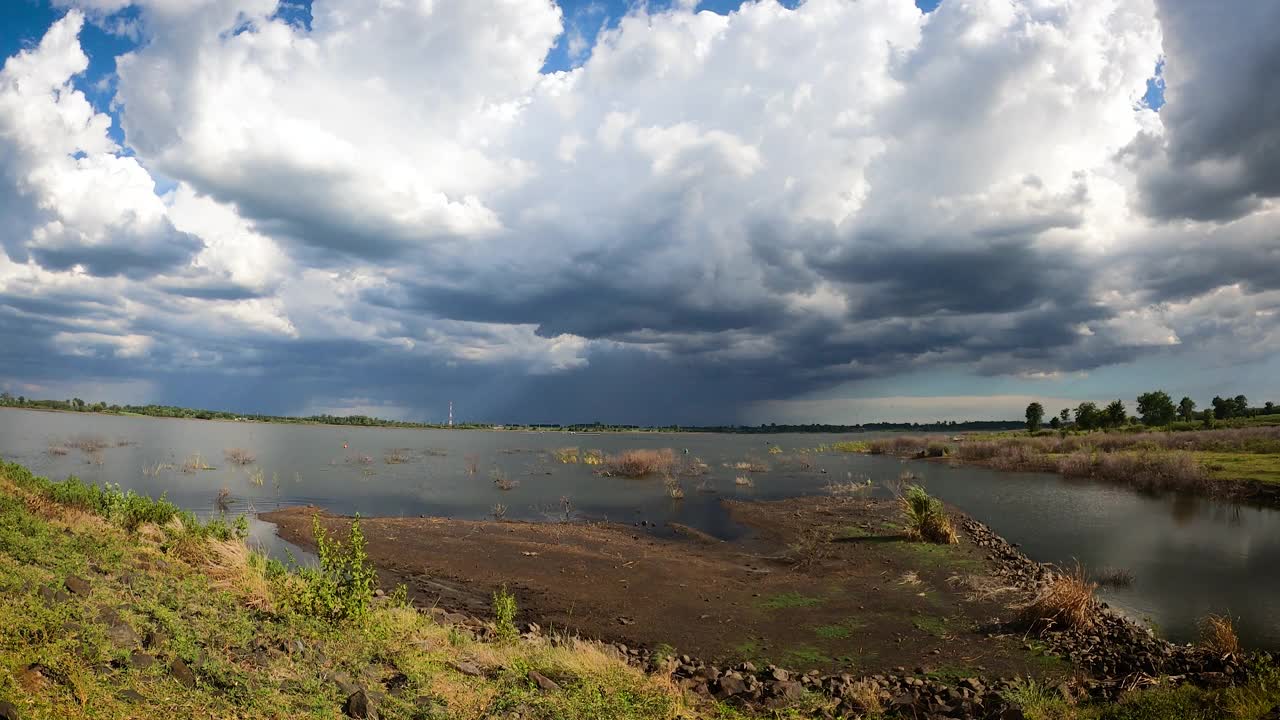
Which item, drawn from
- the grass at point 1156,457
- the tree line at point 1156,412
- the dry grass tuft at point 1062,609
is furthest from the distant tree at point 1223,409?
the dry grass tuft at point 1062,609

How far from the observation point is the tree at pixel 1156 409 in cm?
10238

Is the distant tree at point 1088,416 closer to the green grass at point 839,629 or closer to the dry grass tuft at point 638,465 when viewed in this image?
the dry grass tuft at point 638,465

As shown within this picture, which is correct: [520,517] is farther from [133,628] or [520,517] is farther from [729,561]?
[133,628]

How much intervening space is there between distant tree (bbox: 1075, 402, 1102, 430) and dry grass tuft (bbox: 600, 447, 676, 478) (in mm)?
85238

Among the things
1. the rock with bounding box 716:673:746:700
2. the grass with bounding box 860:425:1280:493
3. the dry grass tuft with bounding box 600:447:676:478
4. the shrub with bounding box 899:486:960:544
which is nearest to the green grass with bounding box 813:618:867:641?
the rock with bounding box 716:673:746:700

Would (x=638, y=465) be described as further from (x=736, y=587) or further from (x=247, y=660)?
(x=247, y=660)

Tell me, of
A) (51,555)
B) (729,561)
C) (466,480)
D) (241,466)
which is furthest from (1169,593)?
(241,466)

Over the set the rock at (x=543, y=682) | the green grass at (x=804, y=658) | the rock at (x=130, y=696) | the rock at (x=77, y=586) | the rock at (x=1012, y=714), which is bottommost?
the green grass at (x=804, y=658)

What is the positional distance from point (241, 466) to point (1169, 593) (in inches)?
2323

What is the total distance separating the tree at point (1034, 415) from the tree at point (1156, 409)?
1591 centimetres

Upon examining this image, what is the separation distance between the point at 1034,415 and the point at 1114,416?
15.9 m

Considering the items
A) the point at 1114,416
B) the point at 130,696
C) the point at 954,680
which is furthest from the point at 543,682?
the point at 1114,416

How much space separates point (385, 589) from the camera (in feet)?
57.7

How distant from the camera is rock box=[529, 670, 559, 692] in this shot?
8.95m
